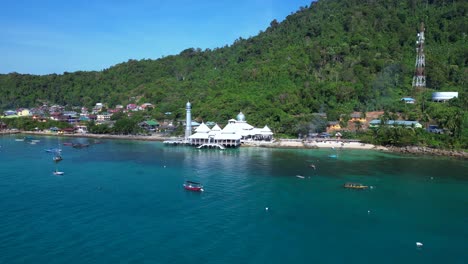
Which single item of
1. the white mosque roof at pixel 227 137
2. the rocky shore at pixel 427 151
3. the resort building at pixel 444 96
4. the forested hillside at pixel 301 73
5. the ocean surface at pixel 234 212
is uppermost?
the forested hillside at pixel 301 73

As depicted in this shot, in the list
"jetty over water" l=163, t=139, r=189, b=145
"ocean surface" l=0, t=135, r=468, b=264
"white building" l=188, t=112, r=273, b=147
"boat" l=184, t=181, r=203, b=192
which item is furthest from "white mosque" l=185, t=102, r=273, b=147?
"boat" l=184, t=181, r=203, b=192

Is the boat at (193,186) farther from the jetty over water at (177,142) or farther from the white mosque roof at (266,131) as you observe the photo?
the white mosque roof at (266,131)

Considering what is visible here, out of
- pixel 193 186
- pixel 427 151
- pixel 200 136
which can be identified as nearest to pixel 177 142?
pixel 200 136

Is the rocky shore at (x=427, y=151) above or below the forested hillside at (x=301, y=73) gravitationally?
below

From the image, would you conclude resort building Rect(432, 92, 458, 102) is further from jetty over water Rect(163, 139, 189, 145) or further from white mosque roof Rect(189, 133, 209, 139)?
jetty over water Rect(163, 139, 189, 145)

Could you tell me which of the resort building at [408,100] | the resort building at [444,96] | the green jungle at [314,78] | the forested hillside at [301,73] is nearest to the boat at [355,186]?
the green jungle at [314,78]

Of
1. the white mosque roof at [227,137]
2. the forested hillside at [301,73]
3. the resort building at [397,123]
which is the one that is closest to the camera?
the resort building at [397,123]

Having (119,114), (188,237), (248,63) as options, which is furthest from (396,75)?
(188,237)
